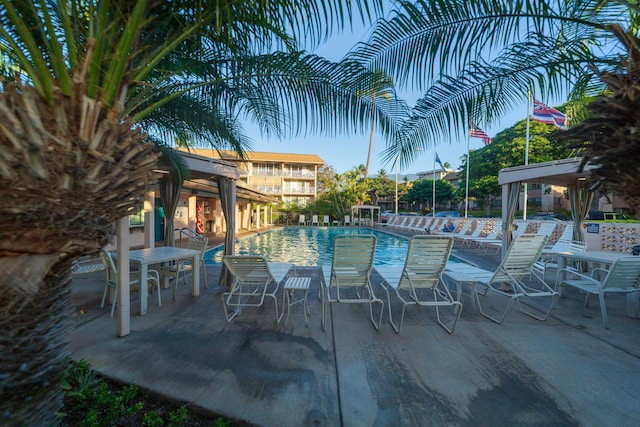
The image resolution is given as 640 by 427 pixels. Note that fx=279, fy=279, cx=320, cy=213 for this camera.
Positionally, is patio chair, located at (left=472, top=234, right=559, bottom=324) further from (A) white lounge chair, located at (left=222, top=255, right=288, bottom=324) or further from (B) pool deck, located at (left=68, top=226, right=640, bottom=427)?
(A) white lounge chair, located at (left=222, top=255, right=288, bottom=324)

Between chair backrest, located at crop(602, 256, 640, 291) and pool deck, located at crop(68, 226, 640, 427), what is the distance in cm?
52

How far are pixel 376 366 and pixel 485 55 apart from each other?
2936 mm

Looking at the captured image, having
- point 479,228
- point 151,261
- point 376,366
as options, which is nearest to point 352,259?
point 376,366

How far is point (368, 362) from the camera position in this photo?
8.68 ft

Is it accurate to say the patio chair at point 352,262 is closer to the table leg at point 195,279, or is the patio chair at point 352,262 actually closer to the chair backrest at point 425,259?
the chair backrest at point 425,259

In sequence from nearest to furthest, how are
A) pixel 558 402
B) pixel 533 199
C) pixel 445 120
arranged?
pixel 558 402 → pixel 445 120 → pixel 533 199

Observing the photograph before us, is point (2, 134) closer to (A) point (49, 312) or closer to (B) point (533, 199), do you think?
(A) point (49, 312)

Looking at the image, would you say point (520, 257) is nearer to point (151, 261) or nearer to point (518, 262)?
point (518, 262)

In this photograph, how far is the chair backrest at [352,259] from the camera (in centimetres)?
355

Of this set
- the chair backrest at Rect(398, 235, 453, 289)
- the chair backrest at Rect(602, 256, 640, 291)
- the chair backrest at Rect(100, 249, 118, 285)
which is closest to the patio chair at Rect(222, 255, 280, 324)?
the chair backrest at Rect(100, 249, 118, 285)

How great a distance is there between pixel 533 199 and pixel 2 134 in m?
46.8

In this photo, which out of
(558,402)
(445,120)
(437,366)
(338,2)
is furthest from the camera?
(445,120)

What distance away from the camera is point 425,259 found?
3605 mm

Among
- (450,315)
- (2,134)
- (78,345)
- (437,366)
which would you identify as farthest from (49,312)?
(450,315)
